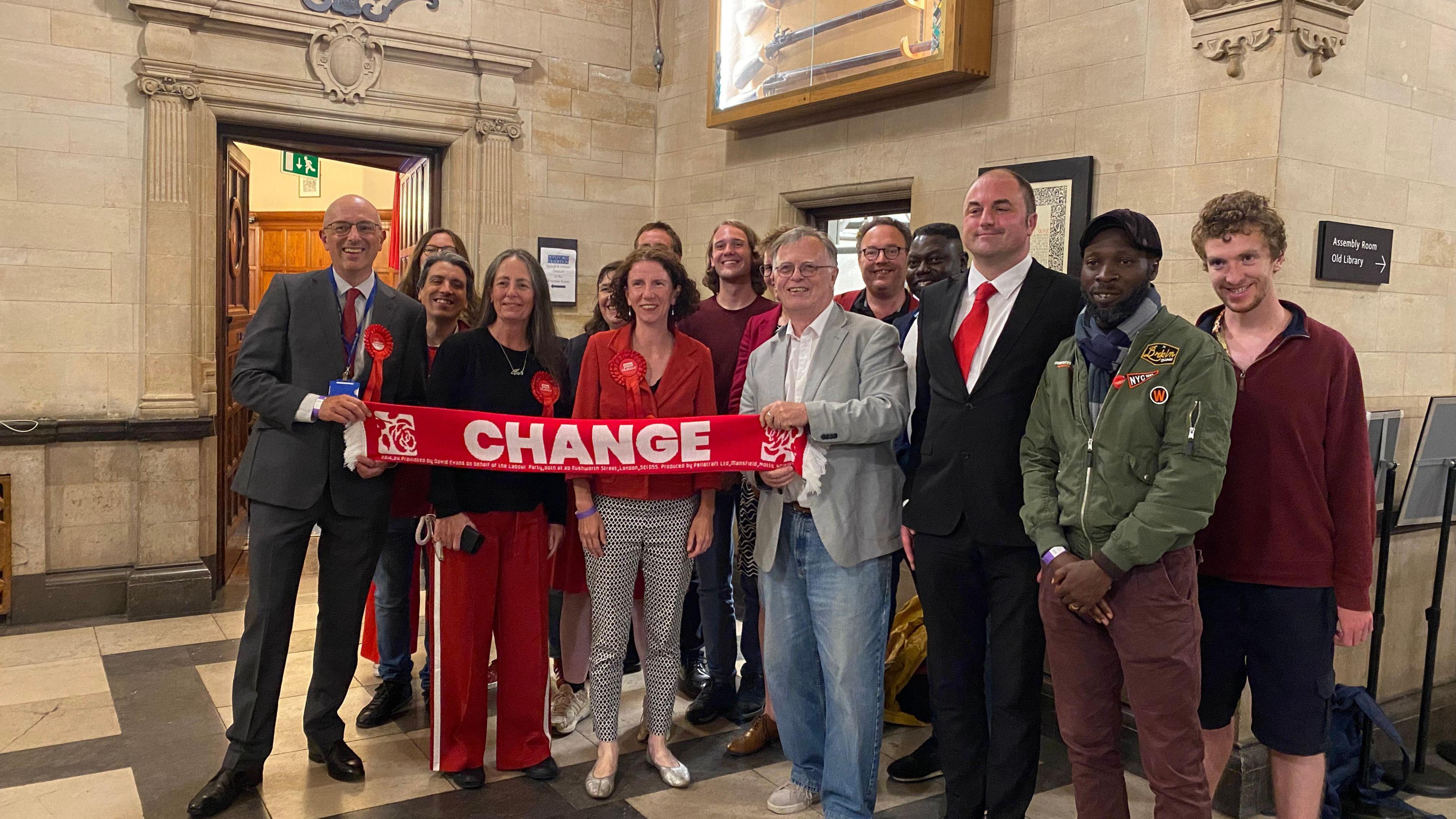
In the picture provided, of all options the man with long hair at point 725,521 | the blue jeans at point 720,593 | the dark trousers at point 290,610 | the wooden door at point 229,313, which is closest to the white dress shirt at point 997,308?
the man with long hair at point 725,521

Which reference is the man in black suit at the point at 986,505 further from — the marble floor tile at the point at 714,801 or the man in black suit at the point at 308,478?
the man in black suit at the point at 308,478

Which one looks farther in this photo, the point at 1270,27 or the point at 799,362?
the point at 1270,27

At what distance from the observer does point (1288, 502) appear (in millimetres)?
2703

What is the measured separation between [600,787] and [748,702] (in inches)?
34.9

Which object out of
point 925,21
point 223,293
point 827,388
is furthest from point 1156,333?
point 223,293

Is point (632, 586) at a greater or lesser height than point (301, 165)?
Result: lesser

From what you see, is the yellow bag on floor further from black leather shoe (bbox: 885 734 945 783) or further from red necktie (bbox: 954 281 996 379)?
red necktie (bbox: 954 281 996 379)

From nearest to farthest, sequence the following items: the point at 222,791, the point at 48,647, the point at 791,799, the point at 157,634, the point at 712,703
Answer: the point at 222,791
the point at 791,799
the point at 712,703
the point at 48,647
the point at 157,634

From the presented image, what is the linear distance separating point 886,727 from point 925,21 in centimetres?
302

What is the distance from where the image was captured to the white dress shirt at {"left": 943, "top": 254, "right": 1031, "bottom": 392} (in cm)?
279

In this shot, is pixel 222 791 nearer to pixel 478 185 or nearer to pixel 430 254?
pixel 430 254

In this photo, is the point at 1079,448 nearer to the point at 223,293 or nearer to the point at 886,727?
the point at 886,727

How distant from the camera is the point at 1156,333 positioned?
2428mm

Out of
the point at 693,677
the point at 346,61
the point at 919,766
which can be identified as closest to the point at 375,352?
the point at 693,677
